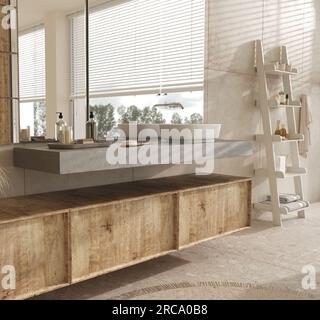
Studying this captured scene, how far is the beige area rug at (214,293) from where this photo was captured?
7.63ft

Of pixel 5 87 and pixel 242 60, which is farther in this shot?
pixel 242 60

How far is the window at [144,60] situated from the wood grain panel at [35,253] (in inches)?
42.0

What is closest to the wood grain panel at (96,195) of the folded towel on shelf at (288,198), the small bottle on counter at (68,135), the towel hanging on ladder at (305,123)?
the small bottle on counter at (68,135)

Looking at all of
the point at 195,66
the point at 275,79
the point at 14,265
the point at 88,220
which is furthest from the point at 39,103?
the point at 275,79

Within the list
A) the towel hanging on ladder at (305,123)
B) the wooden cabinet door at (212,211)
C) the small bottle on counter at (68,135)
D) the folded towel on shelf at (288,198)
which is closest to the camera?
the small bottle on counter at (68,135)

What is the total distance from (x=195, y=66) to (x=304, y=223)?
77.4 inches

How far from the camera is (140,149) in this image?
2424 mm

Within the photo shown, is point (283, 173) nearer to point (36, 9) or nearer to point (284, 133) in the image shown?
point (284, 133)

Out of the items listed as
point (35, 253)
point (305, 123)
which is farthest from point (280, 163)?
point (35, 253)

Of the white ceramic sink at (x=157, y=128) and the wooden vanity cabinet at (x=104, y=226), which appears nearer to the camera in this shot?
the wooden vanity cabinet at (x=104, y=226)

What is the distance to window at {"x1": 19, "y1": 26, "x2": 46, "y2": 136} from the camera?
2471mm

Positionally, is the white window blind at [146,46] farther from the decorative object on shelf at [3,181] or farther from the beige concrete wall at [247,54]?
the decorative object on shelf at [3,181]

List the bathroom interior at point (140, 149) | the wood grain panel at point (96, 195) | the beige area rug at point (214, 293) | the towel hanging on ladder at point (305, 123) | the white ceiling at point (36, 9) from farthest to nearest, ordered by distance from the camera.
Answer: the towel hanging on ladder at point (305, 123) < the white ceiling at point (36, 9) < the beige area rug at point (214, 293) < the bathroom interior at point (140, 149) < the wood grain panel at point (96, 195)

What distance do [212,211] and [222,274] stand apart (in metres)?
0.45
